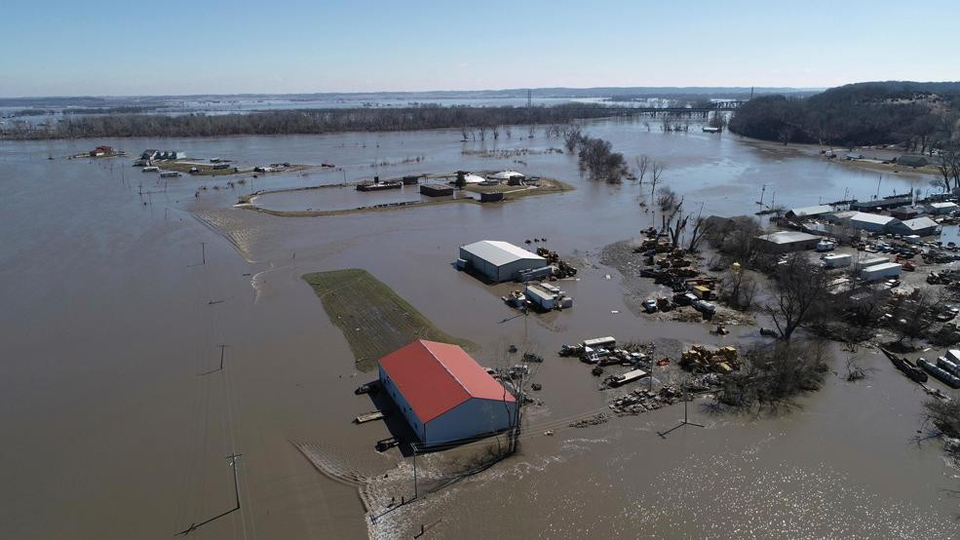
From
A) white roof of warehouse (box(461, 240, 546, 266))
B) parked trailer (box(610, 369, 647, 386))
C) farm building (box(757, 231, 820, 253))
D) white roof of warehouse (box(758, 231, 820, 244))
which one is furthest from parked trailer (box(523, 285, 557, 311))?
white roof of warehouse (box(758, 231, 820, 244))

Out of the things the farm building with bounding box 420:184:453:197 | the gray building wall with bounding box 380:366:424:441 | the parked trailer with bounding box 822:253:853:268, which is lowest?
the gray building wall with bounding box 380:366:424:441

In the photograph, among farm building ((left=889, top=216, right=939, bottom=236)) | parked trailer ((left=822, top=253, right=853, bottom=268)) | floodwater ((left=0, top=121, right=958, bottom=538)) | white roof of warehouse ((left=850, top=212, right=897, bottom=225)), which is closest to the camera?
floodwater ((left=0, top=121, right=958, bottom=538))

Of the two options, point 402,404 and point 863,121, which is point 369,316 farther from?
point 863,121

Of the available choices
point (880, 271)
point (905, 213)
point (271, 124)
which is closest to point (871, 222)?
point (905, 213)

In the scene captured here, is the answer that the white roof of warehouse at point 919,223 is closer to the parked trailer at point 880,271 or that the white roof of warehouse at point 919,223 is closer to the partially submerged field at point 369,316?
the parked trailer at point 880,271

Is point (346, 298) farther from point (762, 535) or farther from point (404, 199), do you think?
point (404, 199)

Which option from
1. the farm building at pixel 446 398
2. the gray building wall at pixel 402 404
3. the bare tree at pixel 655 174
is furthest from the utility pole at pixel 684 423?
Result: the bare tree at pixel 655 174

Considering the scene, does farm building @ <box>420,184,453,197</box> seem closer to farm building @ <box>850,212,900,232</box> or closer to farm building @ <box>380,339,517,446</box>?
farm building @ <box>850,212,900,232</box>
